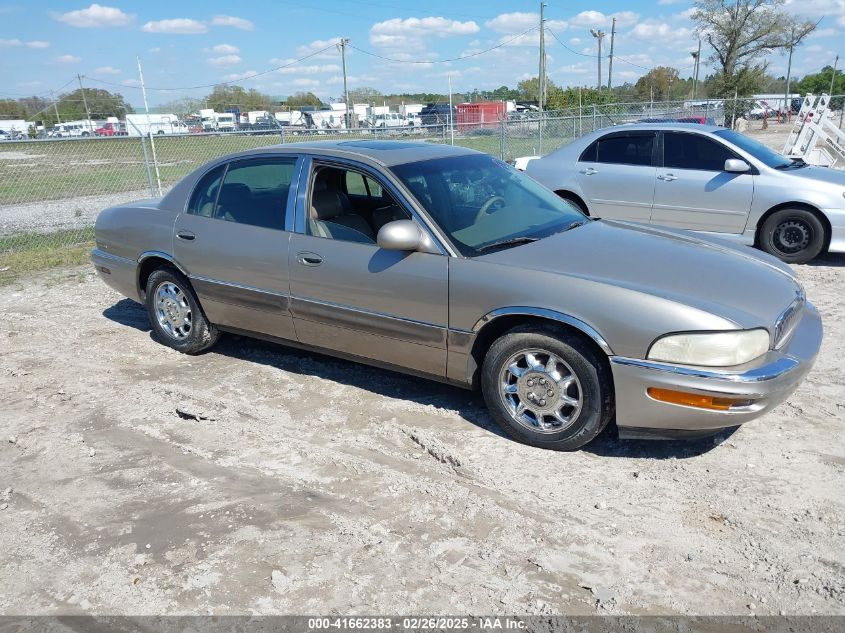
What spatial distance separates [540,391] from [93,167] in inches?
839

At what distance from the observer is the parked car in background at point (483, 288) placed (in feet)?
10.9

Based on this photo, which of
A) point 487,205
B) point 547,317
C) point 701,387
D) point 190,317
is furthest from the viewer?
point 190,317

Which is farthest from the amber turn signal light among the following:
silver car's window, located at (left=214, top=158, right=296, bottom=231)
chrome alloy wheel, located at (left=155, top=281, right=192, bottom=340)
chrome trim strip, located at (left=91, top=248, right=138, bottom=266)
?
chrome trim strip, located at (left=91, top=248, right=138, bottom=266)

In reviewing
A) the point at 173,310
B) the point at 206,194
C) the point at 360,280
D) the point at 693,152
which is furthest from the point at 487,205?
the point at 693,152

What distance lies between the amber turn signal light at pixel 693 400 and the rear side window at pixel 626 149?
18.7 ft

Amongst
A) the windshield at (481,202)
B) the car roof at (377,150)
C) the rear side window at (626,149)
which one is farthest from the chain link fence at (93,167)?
the windshield at (481,202)

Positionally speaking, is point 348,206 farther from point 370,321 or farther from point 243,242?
point 370,321

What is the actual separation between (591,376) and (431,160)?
1945 millimetres

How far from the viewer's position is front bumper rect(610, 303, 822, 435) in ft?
10.5

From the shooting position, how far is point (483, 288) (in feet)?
12.3

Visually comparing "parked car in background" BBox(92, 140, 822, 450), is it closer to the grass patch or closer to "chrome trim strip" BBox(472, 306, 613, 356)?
"chrome trim strip" BBox(472, 306, 613, 356)

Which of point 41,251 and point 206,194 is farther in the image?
point 41,251

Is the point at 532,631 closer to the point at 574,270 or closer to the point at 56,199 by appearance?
the point at 574,270

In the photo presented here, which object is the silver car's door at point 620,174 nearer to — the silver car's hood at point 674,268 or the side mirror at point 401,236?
the silver car's hood at point 674,268
